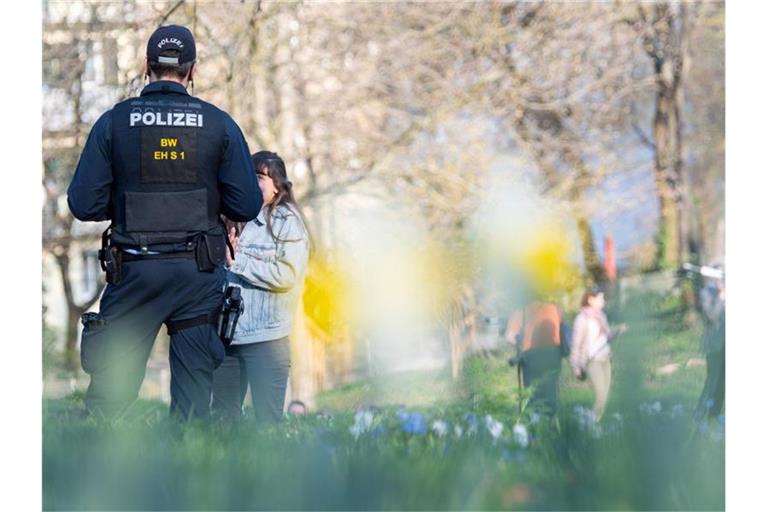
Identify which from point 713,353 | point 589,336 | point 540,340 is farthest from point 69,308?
point 713,353

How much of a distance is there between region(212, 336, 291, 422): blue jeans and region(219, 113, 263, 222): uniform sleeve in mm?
1162

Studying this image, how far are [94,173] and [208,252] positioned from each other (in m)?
0.48

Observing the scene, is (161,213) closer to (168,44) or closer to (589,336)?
(168,44)

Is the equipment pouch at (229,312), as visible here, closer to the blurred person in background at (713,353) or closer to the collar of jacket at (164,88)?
the collar of jacket at (164,88)

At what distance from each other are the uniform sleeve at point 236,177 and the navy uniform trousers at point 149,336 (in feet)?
0.84

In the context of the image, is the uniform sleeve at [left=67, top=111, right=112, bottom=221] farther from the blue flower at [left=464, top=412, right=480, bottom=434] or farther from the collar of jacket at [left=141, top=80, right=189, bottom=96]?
the blue flower at [left=464, top=412, right=480, bottom=434]

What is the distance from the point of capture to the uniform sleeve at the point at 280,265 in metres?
5.60

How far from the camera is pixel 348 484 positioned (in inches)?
148

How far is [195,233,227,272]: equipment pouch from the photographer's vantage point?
454 centimetres

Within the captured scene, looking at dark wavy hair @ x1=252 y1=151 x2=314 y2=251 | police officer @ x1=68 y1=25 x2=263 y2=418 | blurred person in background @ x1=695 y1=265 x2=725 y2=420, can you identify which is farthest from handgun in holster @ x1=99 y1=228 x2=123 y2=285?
blurred person in background @ x1=695 y1=265 x2=725 y2=420

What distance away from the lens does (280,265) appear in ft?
18.4

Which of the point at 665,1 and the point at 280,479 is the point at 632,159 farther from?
the point at 280,479
